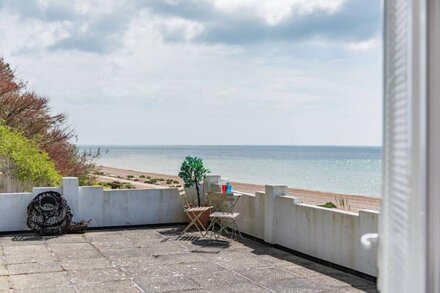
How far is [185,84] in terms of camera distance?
32.0m

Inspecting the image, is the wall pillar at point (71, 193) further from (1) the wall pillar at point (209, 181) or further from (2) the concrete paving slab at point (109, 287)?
(2) the concrete paving slab at point (109, 287)

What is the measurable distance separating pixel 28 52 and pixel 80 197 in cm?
981

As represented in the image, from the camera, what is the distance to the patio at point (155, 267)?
5848 mm

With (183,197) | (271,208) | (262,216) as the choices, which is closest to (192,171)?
(183,197)

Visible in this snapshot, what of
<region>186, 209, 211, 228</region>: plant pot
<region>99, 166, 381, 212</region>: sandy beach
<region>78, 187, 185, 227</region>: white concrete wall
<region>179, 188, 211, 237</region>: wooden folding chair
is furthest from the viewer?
<region>99, 166, 381, 212</region>: sandy beach

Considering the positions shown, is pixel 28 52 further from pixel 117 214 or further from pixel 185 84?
pixel 185 84

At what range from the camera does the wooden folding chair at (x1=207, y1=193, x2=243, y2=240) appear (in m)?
9.17

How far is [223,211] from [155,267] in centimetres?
294

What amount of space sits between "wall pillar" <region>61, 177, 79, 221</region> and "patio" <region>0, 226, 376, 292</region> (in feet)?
2.61

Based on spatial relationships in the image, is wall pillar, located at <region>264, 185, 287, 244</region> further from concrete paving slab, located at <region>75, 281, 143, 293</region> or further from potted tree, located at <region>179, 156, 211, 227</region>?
concrete paving slab, located at <region>75, 281, 143, 293</region>

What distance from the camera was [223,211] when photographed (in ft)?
31.4

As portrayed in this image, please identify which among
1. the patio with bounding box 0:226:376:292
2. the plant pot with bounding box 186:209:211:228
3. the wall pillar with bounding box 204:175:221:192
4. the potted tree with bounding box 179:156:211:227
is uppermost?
the potted tree with bounding box 179:156:211:227

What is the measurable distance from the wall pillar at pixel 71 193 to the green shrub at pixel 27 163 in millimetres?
1098

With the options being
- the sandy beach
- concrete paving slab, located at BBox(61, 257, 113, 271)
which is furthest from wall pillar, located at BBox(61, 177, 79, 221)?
the sandy beach
